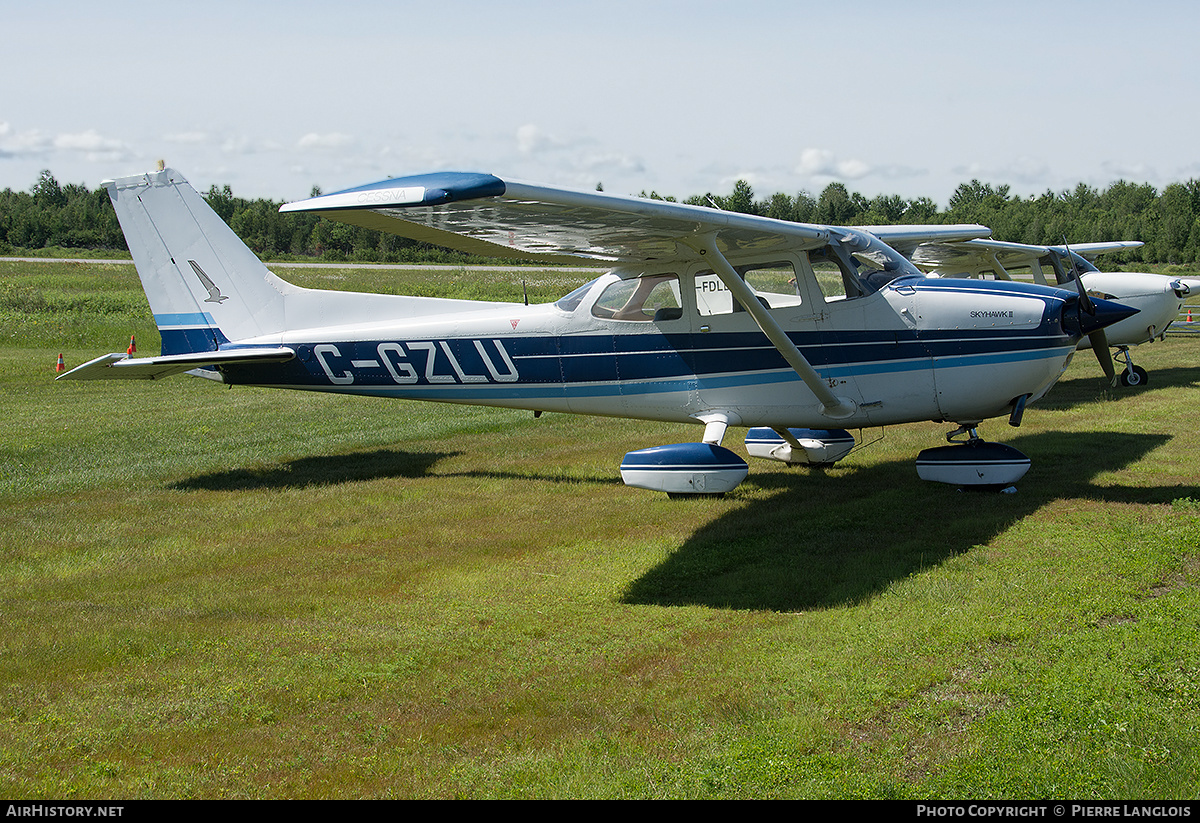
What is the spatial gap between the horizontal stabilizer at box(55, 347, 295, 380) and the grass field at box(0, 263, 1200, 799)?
4.14 feet

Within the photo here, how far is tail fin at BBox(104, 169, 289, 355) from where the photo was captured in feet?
33.9

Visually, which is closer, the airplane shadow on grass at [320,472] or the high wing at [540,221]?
the high wing at [540,221]

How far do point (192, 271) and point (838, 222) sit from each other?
56.4 metres

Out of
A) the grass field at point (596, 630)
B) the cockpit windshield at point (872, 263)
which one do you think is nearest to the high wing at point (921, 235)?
the grass field at point (596, 630)

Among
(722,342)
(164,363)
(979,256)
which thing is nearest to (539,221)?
(722,342)

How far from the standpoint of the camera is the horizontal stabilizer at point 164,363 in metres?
8.96

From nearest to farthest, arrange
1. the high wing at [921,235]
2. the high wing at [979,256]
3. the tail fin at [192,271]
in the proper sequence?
the tail fin at [192,271], the high wing at [921,235], the high wing at [979,256]

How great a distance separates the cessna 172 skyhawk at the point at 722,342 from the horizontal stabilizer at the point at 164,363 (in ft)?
0.09

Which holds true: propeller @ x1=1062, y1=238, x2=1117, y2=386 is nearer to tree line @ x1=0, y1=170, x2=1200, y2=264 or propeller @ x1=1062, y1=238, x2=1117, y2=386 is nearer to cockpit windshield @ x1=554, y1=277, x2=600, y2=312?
cockpit windshield @ x1=554, y1=277, x2=600, y2=312

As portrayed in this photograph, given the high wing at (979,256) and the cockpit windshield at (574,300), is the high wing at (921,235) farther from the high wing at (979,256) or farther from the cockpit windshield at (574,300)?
the cockpit windshield at (574,300)

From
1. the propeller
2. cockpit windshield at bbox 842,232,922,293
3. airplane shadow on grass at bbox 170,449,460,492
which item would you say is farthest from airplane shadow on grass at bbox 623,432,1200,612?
airplane shadow on grass at bbox 170,449,460,492
